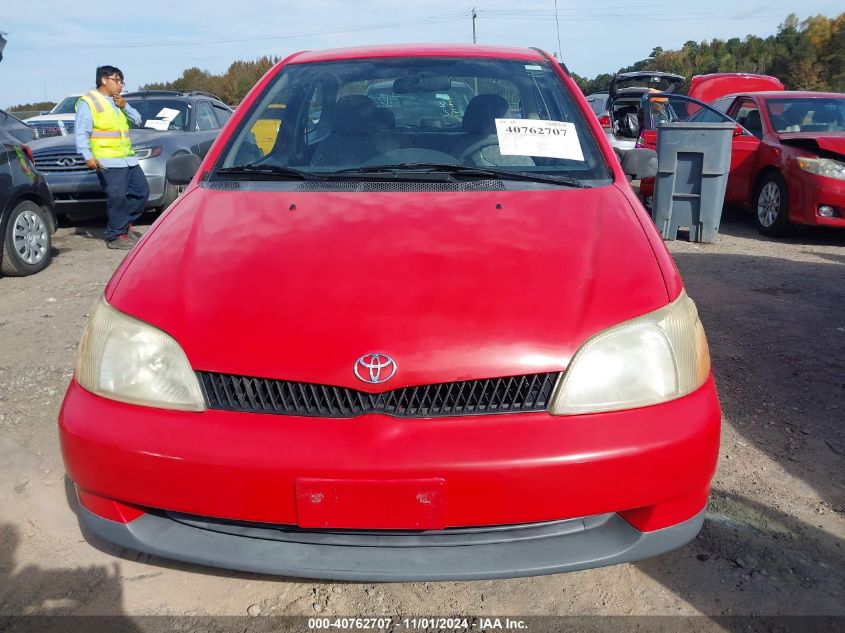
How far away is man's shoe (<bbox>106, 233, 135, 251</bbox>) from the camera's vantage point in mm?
7219

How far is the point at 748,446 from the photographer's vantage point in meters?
3.03

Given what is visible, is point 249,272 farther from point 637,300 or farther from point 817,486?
point 817,486

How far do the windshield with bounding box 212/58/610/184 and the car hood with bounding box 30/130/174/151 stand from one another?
5.41 meters

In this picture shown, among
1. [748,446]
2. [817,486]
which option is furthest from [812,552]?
[748,446]

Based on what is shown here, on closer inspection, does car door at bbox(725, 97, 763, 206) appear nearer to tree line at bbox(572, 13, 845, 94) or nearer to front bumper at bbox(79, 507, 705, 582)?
front bumper at bbox(79, 507, 705, 582)

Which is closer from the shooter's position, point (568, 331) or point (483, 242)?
point (568, 331)

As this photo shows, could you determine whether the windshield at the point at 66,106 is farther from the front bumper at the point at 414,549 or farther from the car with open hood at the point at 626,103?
the front bumper at the point at 414,549

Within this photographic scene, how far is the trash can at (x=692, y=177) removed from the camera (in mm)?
7156

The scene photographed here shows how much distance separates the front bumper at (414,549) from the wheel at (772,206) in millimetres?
6414

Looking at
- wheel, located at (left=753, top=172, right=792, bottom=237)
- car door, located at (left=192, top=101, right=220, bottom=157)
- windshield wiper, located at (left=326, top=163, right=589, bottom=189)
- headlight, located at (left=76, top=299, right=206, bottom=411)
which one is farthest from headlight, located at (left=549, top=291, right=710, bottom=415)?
car door, located at (left=192, top=101, right=220, bottom=157)

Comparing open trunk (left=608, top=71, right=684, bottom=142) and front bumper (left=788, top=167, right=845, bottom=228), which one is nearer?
front bumper (left=788, top=167, right=845, bottom=228)

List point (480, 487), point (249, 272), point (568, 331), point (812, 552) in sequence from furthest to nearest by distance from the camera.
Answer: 1. point (812, 552)
2. point (249, 272)
3. point (568, 331)
4. point (480, 487)

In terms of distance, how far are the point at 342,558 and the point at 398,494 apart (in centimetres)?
23

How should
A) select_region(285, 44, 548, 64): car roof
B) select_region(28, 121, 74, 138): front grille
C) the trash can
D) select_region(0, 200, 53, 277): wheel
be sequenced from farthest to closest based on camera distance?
1. select_region(28, 121, 74, 138): front grille
2. the trash can
3. select_region(0, 200, 53, 277): wheel
4. select_region(285, 44, 548, 64): car roof
